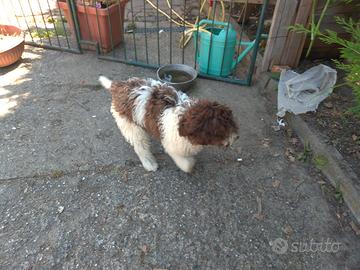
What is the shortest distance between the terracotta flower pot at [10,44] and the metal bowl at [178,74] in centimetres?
249

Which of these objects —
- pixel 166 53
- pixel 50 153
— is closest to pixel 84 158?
pixel 50 153

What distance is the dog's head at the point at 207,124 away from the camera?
2125mm

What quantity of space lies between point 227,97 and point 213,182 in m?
1.65

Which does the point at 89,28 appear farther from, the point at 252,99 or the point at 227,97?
the point at 252,99

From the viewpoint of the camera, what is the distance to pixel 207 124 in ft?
6.97

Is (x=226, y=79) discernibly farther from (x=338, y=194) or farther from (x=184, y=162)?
(x=338, y=194)

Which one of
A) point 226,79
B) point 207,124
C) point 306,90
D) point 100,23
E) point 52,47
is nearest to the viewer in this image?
point 207,124

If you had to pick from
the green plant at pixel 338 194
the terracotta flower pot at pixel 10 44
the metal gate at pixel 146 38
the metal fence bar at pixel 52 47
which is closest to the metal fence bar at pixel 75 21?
the metal gate at pixel 146 38

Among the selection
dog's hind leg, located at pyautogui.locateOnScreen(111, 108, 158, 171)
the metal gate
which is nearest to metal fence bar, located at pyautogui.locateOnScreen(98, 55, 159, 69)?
the metal gate

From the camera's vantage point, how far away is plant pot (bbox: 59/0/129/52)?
454cm

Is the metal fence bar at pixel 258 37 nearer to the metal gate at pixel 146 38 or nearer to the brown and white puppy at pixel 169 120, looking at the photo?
the metal gate at pixel 146 38

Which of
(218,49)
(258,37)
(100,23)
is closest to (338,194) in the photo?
(258,37)

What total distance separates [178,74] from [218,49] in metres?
0.72

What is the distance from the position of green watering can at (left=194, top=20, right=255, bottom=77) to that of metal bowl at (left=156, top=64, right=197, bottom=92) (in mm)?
398
